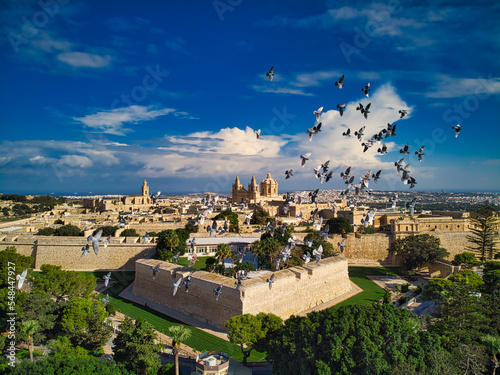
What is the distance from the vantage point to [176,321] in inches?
682

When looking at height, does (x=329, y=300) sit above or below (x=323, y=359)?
below

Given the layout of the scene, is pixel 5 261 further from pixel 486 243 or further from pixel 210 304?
pixel 486 243

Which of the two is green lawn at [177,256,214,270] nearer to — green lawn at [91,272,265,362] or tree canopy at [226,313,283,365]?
green lawn at [91,272,265,362]

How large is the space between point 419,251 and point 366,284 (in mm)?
5816

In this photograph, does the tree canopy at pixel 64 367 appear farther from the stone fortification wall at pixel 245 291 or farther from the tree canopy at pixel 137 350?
the stone fortification wall at pixel 245 291

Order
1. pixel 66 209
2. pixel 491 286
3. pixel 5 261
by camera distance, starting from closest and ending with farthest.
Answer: pixel 491 286, pixel 5 261, pixel 66 209

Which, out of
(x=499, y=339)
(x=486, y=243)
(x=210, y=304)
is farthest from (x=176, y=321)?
(x=486, y=243)

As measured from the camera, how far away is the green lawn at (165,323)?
14.3 metres

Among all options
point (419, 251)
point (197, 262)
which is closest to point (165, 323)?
point (197, 262)

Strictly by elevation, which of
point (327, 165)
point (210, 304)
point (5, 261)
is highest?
point (327, 165)

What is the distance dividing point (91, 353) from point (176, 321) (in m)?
4.72

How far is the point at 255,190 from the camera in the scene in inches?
2749

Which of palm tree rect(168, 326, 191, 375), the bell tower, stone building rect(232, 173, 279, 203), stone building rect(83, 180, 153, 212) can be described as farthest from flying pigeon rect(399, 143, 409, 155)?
the bell tower

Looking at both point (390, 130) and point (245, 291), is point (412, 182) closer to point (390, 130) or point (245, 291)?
point (390, 130)
